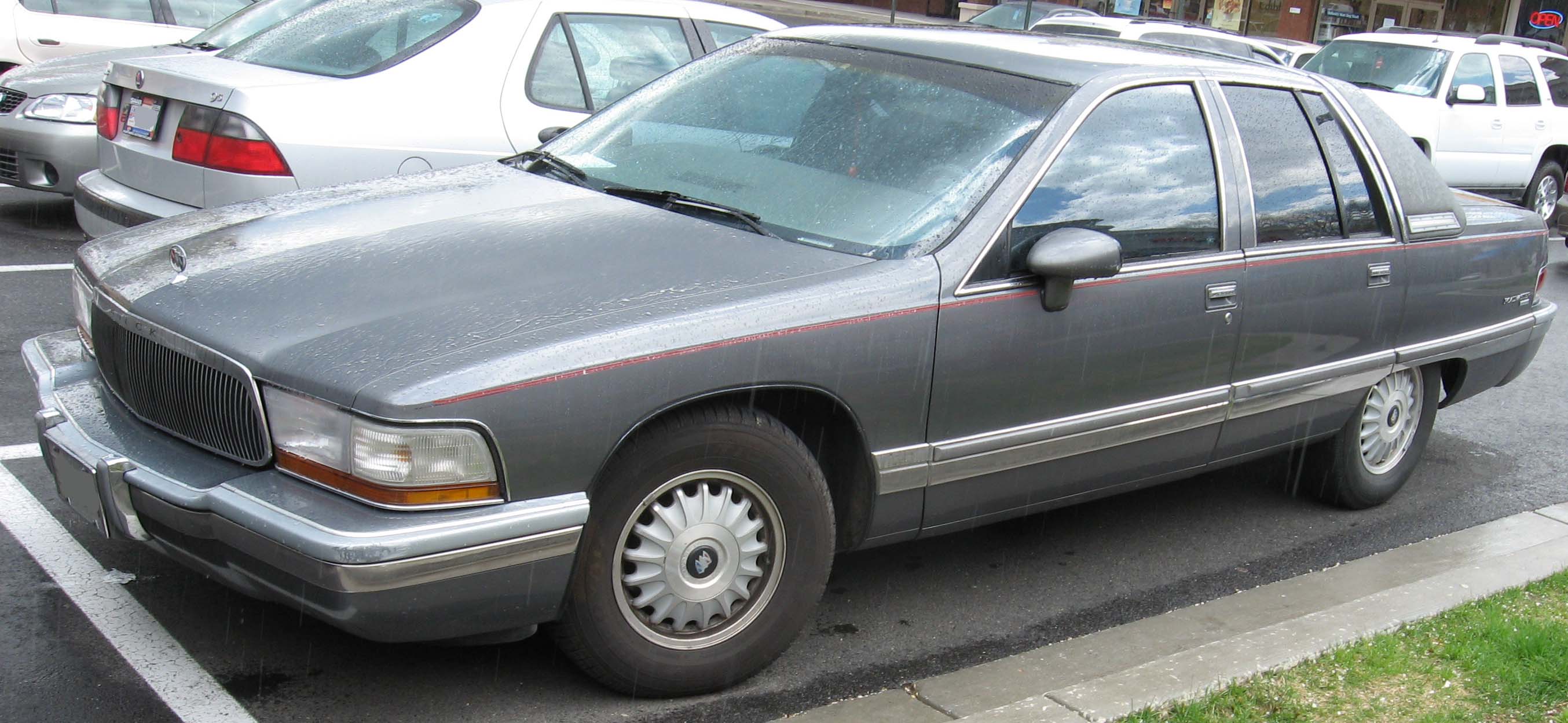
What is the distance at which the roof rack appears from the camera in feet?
45.2

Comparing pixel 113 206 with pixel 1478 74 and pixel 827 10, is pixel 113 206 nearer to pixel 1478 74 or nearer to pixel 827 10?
pixel 1478 74

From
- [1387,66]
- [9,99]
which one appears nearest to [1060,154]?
[9,99]

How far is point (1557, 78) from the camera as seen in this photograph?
14828 millimetres

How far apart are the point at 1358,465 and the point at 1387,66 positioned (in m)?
9.45

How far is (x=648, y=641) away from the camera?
3.40m

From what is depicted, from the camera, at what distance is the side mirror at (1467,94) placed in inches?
513

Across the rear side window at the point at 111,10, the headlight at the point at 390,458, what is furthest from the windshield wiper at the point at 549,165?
the rear side window at the point at 111,10

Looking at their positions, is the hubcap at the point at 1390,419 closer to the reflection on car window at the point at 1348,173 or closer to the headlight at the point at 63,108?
the reflection on car window at the point at 1348,173

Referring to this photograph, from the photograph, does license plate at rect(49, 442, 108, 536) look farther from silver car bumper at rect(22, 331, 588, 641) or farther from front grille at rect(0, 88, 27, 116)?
front grille at rect(0, 88, 27, 116)

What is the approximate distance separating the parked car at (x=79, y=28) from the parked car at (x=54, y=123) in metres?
1.78

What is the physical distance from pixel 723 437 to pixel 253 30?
531cm

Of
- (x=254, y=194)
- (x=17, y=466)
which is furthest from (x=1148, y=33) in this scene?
(x=17, y=466)

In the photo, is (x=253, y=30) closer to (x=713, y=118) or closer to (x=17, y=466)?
(x=17, y=466)

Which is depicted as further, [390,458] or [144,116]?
[144,116]
